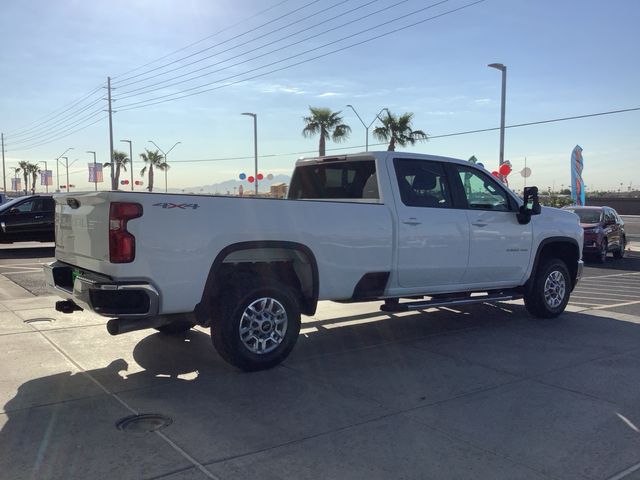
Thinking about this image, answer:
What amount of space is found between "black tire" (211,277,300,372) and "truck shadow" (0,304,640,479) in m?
0.17

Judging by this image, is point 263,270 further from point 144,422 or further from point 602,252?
point 602,252

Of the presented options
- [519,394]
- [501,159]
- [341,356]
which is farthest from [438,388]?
[501,159]

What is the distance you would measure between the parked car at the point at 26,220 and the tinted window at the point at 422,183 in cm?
1396

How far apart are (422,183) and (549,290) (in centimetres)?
276

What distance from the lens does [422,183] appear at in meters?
6.64

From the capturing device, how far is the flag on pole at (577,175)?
28.5 meters

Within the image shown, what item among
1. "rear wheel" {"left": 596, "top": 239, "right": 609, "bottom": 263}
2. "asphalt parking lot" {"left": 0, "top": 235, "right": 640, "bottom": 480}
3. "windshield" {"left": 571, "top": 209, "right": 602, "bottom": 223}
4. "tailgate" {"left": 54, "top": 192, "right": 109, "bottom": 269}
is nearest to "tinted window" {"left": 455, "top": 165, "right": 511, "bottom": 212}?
"asphalt parking lot" {"left": 0, "top": 235, "right": 640, "bottom": 480}

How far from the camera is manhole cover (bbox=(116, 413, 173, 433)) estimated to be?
400 cm

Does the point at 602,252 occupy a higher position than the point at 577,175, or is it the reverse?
the point at 577,175

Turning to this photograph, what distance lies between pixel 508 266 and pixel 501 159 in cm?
2015

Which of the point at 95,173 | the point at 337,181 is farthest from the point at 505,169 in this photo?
the point at 95,173

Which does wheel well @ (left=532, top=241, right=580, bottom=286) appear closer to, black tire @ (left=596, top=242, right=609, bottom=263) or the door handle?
the door handle

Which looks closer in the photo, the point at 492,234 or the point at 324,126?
the point at 492,234

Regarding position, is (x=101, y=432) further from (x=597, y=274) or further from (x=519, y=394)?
(x=597, y=274)
